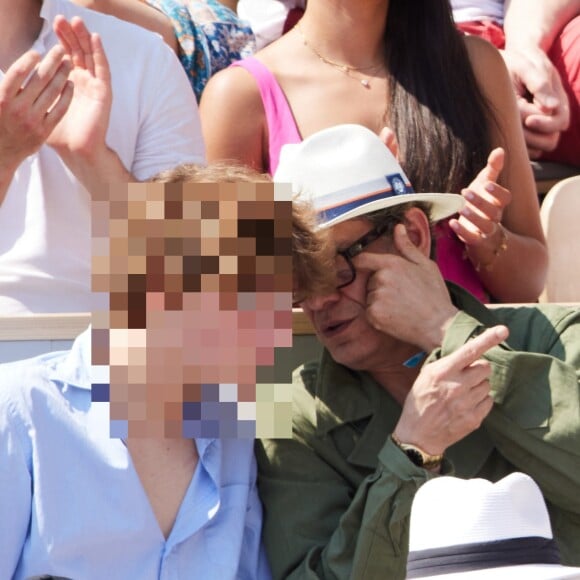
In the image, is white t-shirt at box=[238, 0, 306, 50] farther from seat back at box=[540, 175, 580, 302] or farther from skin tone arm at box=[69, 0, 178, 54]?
seat back at box=[540, 175, 580, 302]

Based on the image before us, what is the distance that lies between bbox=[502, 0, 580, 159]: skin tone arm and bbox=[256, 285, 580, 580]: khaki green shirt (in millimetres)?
1397

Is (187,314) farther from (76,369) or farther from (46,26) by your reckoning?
(46,26)

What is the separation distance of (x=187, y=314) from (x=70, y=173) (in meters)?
0.91

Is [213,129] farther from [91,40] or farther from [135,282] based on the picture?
[135,282]

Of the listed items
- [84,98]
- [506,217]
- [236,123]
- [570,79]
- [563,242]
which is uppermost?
[84,98]

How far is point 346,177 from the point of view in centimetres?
223

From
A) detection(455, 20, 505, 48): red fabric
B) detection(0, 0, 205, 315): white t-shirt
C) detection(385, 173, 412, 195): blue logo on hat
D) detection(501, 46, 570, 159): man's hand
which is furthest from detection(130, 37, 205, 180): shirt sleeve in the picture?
detection(455, 20, 505, 48): red fabric

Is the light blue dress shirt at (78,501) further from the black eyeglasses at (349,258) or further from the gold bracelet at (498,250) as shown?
the gold bracelet at (498,250)

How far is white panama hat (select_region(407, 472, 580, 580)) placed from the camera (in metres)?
1.26

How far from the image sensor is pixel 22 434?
70.6 inches

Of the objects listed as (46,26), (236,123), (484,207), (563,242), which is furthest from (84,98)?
(563,242)

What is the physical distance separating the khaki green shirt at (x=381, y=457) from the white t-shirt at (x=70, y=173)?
559 mm

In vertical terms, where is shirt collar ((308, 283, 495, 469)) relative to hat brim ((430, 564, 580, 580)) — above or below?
below

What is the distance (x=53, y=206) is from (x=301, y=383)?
2.14ft
